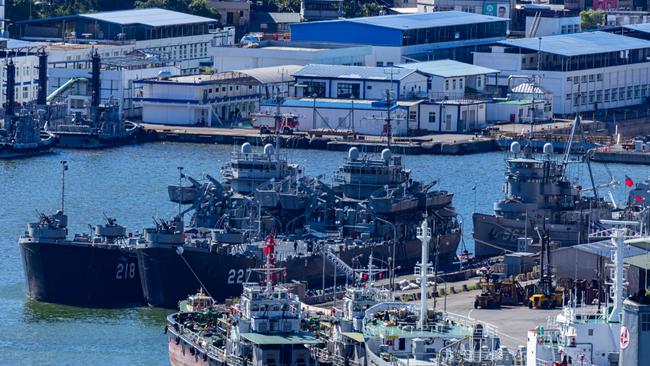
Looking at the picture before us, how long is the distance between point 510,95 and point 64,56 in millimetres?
17392

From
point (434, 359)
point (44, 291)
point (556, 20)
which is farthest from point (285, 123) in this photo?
point (434, 359)

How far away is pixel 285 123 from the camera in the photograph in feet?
292

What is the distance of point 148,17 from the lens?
109 m

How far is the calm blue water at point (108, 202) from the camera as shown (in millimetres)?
50406

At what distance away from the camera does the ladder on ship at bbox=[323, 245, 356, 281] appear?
2112 inches

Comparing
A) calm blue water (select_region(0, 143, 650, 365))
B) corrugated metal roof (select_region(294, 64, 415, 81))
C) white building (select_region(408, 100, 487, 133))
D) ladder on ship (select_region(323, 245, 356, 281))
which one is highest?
corrugated metal roof (select_region(294, 64, 415, 81))

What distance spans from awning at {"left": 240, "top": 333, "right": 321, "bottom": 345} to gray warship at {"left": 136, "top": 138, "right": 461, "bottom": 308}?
1148 centimetres

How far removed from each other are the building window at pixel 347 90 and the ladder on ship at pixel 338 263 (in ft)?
119

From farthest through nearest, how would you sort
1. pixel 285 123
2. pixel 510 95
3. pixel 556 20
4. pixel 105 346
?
pixel 556 20 → pixel 510 95 → pixel 285 123 → pixel 105 346

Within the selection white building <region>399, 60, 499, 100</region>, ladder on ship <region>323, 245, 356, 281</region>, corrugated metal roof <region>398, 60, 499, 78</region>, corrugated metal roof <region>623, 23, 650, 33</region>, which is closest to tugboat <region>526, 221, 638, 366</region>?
ladder on ship <region>323, 245, 356, 281</region>

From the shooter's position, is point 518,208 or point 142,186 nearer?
point 518,208

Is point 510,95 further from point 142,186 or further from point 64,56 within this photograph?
point 142,186

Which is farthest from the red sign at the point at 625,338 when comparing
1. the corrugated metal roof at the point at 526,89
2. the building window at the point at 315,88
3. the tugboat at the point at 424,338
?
→ the corrugated metal roof at the point at 526,89

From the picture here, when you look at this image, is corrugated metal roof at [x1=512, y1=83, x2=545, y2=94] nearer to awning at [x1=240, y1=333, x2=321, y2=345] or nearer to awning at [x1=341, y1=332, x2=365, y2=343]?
awning at [x1=341, y1=332, x2=365, y2=343]
